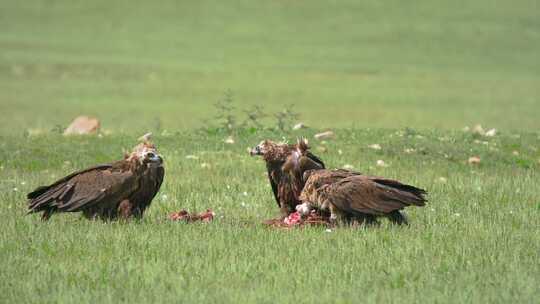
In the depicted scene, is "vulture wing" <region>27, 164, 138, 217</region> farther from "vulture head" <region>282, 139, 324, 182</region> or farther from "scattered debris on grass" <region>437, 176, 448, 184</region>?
"scattered debris on grass" <region>437, 176, 448, 184</region>

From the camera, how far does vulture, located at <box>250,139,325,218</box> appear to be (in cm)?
1084

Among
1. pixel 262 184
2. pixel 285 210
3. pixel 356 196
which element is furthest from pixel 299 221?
pixel 262 184

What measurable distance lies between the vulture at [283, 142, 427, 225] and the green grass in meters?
0.22

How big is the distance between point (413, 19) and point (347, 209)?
5154cm

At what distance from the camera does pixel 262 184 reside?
13.1 meters

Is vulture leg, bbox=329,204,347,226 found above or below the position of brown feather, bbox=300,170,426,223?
below

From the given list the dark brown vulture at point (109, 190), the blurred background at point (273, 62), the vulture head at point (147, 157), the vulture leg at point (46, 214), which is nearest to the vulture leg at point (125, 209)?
the dark brown vulture at point (109, 190)

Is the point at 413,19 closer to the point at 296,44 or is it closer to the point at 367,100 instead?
the point at 296,44

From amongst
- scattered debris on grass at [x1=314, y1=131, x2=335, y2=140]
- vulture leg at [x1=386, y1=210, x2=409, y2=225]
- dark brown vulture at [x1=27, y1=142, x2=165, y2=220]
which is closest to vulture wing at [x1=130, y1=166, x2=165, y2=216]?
dark brown vulture at [x1=27, y1=142, x2=165, y2=220]

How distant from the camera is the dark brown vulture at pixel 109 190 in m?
10.1

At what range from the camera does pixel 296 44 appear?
54125 mm

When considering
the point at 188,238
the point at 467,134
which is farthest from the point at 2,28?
the point at 188,238

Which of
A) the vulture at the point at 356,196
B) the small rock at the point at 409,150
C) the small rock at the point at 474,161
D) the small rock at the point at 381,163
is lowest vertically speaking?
the small rock at the point at 474,161

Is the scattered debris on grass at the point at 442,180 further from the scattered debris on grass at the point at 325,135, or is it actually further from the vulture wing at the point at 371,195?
the scattered debris on grass at the point at 325,135
